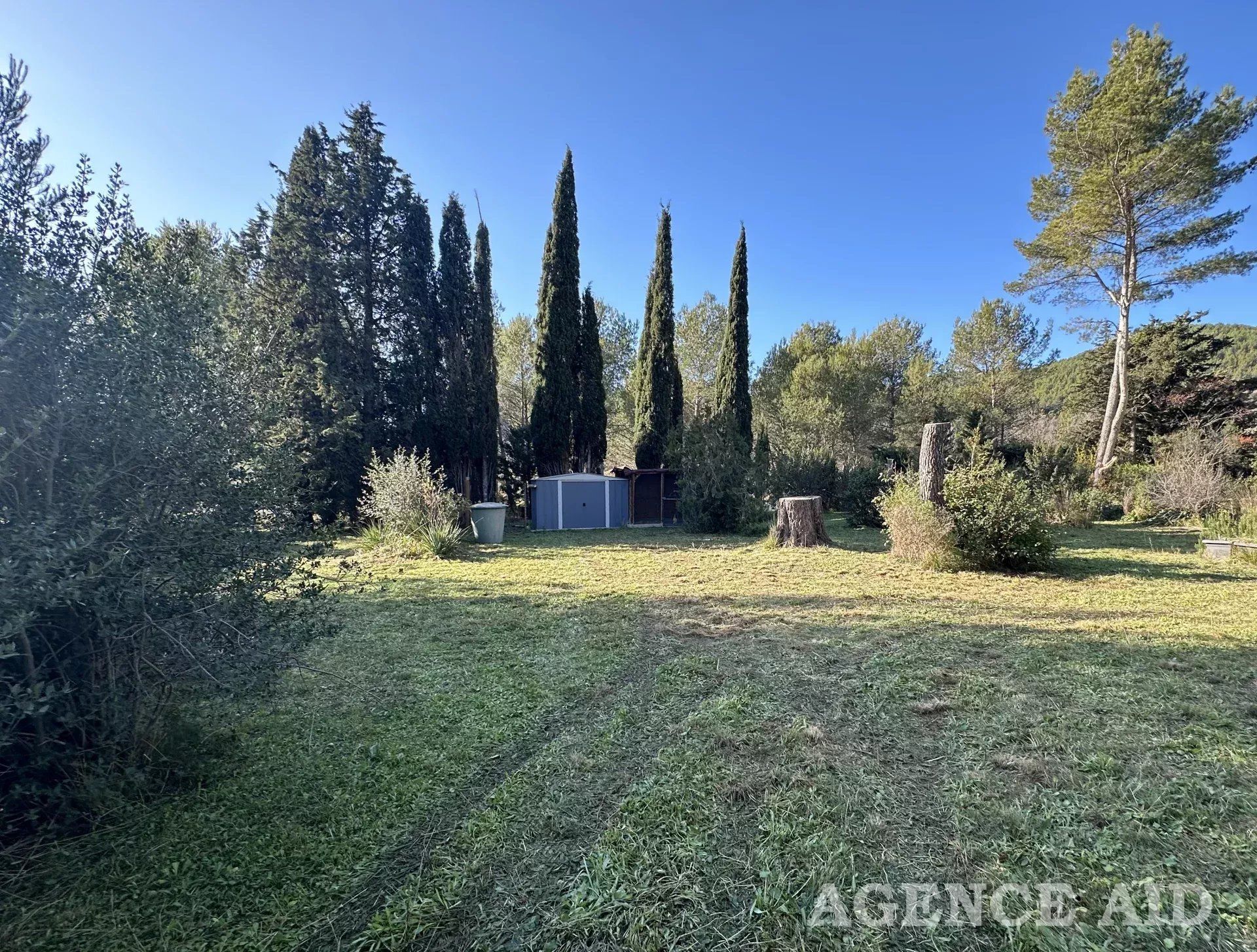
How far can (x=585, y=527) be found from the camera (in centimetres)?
1422

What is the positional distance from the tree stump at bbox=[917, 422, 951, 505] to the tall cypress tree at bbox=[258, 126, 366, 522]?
11.9 metres

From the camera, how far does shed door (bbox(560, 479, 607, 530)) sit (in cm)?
1416

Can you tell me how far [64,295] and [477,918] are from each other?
2.44 meters

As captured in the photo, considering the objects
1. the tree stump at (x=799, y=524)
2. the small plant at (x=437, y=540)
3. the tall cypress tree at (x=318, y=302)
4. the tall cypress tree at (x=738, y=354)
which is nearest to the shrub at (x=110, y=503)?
the small plant at (x=437, y=540)

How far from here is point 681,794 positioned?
204cm

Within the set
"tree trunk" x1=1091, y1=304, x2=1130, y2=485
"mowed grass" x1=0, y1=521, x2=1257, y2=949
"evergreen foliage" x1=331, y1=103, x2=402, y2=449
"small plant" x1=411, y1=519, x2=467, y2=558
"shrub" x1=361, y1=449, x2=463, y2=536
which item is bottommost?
"mowed grass" x1=0, y1=521, x2=1257, y2=949

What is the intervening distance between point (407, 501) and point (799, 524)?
6916 millimetres

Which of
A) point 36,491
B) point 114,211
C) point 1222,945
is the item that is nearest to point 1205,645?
point 1222,945

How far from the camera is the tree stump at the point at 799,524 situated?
29.5 feet

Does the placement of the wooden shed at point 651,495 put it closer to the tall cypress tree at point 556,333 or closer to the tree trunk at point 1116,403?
the tall cypress tree at point 556,333

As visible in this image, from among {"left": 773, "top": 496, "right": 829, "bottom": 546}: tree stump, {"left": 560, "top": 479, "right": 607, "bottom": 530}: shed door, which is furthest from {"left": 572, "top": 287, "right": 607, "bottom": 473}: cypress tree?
{"left": 773, "top": 496, "right": 829, "bottom": 546}: tree stump

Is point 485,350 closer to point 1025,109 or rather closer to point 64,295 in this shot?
point 64,295

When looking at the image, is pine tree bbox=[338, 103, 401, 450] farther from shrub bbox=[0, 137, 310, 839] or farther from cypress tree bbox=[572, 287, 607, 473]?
shrub bbox=[0, 137, 310, 839]

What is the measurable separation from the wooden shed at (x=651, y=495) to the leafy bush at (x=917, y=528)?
8.41m
